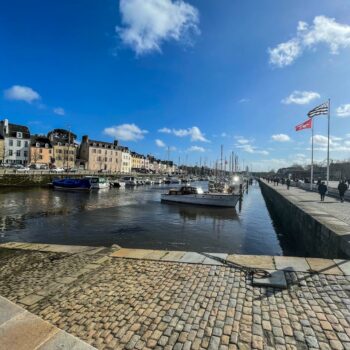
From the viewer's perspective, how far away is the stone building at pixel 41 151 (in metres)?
85.2

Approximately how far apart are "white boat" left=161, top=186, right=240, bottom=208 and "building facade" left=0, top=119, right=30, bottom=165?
61801mm

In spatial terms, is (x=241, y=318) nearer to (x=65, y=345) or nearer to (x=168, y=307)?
(x=168, y=307)

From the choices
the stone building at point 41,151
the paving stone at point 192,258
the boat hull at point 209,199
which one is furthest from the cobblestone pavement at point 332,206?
the stone building at point 41,151

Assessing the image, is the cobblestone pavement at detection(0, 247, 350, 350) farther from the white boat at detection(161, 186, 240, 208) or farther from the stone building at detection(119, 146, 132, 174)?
the stone building at detection(119, 146, 132, 174)

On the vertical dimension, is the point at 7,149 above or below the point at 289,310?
above

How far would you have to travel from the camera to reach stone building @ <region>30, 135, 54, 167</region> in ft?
279

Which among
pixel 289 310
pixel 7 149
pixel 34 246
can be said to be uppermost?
pixel 7 149

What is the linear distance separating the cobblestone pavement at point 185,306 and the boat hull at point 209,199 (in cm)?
2572

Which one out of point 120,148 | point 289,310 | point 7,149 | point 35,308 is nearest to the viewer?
point 289,310

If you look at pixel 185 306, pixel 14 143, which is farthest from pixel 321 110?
pixel 14 143

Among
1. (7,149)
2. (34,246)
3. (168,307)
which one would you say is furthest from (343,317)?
(7,149)

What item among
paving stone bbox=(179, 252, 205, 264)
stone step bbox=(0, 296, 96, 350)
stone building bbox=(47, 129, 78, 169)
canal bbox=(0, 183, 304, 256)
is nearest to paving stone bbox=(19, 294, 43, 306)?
stone step bbox=(0, 296, 96, 350)

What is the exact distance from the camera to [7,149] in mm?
80188

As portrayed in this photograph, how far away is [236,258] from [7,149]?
87.7m
